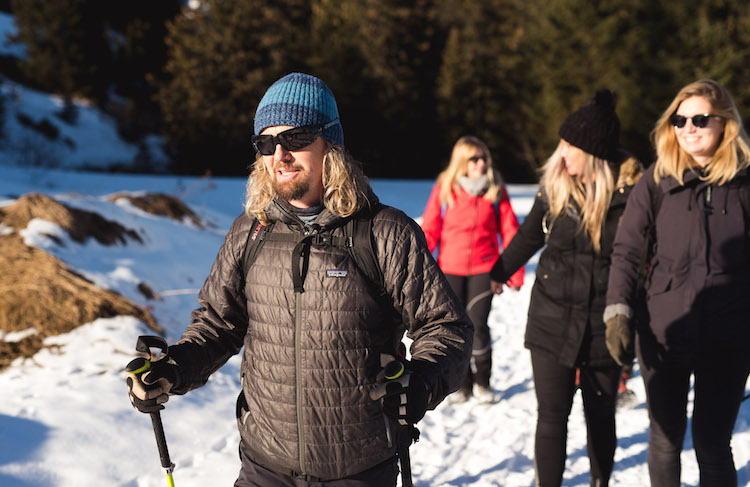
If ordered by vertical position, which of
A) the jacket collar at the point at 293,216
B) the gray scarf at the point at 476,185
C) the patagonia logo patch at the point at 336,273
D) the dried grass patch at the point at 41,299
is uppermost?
the jacket collar at the point at 293,216

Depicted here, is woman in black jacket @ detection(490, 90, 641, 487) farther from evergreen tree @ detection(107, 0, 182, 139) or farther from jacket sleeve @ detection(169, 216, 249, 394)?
evergreen tree @ detection(107, 0, 182, 139)

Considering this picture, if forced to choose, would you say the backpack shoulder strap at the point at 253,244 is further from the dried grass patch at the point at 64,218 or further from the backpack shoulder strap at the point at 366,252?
the dried grass patch at the point at 64,218

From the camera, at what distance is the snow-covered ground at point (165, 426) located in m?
3.68

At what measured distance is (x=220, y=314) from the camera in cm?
214

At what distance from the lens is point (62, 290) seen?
5.69 meters

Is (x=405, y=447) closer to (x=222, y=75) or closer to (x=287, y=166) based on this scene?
(x=287, y=166)

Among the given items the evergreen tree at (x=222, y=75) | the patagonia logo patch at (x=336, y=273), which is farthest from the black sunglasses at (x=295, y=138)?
the evergreen tree at (x=222, y=75)

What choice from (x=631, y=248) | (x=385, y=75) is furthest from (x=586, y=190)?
(x=385, y=75)

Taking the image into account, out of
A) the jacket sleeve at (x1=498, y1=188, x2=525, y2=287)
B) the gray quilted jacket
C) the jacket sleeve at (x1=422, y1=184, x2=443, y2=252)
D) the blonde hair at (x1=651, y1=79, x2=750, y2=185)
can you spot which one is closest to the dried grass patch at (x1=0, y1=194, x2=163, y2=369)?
the jacket sleeve at (x1=422, y1=184, x2=443, y2=252)

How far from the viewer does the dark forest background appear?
1048 inches

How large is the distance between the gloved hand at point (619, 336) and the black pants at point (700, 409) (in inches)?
5.5

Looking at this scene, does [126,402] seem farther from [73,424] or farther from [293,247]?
[293,247]

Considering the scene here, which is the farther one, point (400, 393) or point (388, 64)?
point (388, 64)

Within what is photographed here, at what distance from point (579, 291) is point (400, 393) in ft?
5.77
